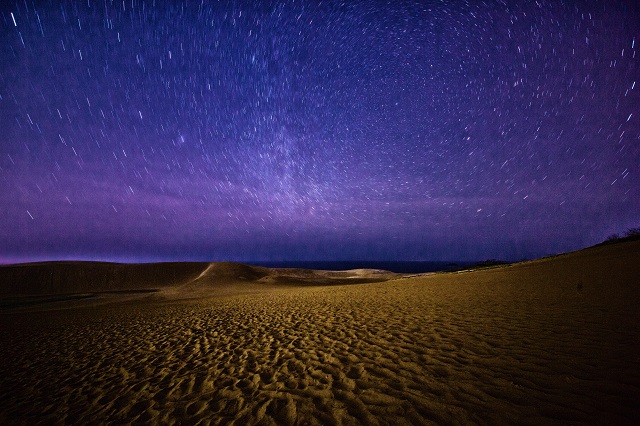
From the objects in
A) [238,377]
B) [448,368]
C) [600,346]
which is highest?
[600,346]

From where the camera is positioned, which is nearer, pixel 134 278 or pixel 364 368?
pixel 364 368

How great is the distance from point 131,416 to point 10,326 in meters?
16.9

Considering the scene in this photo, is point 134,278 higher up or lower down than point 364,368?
lower down

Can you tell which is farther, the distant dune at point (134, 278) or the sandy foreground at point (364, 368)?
the distant dune at point (134, 278)

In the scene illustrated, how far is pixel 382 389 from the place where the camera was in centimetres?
437

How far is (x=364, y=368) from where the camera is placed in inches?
207

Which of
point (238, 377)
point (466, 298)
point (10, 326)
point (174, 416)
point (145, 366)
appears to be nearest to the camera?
point (174, 416)

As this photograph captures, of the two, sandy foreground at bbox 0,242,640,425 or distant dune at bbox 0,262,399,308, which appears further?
distant dune at bbox 0,262,399,308

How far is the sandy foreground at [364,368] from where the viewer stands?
3.73 m

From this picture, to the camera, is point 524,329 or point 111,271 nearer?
point 524,329

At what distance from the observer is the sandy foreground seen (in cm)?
373

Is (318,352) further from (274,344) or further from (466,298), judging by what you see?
(466,298)

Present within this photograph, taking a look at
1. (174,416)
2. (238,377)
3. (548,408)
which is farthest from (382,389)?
(174,416)

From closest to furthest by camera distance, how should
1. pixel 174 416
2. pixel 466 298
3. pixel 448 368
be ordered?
pixel 174 416
pixel 448 368
pixel 466 298
